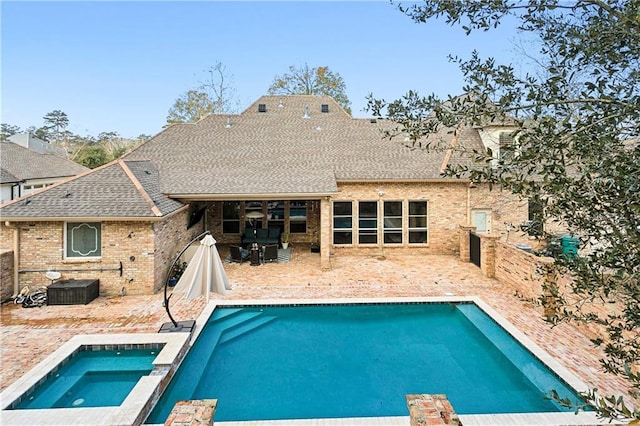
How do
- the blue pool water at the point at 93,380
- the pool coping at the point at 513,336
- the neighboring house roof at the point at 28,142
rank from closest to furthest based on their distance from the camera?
the pool coping at the point at 513,336, the blue pool water at the point at 93,380, the neighboring house roof at the point at 28,142

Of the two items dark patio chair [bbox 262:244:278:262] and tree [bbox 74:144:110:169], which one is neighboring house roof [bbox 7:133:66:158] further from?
dark patio chair [bbox 262:244:278:262]

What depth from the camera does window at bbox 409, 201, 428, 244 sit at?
17109 mm

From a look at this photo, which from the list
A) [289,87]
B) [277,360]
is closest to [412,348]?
[277,360]

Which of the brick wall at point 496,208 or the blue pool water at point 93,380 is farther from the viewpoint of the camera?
the brick wall at point 496,208

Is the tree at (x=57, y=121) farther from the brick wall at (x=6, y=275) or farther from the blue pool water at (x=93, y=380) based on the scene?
the blue pool water at (x=93, y=380)

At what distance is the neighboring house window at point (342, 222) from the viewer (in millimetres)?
17141

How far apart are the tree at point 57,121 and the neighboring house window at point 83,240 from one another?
231 feet

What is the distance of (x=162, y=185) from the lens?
49.0 ft

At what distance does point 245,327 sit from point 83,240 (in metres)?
6.28

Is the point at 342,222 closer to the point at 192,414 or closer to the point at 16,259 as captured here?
the point at 16,259

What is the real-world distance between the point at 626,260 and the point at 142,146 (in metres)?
20.0

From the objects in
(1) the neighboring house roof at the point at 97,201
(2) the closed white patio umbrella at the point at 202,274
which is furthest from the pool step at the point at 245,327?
(1) the neighboring house roof at the point at 97,201

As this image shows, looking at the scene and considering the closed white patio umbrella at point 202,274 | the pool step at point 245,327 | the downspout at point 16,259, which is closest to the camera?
the closed white patio umbrella at point 202,274

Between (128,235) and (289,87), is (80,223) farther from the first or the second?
(289,87)
